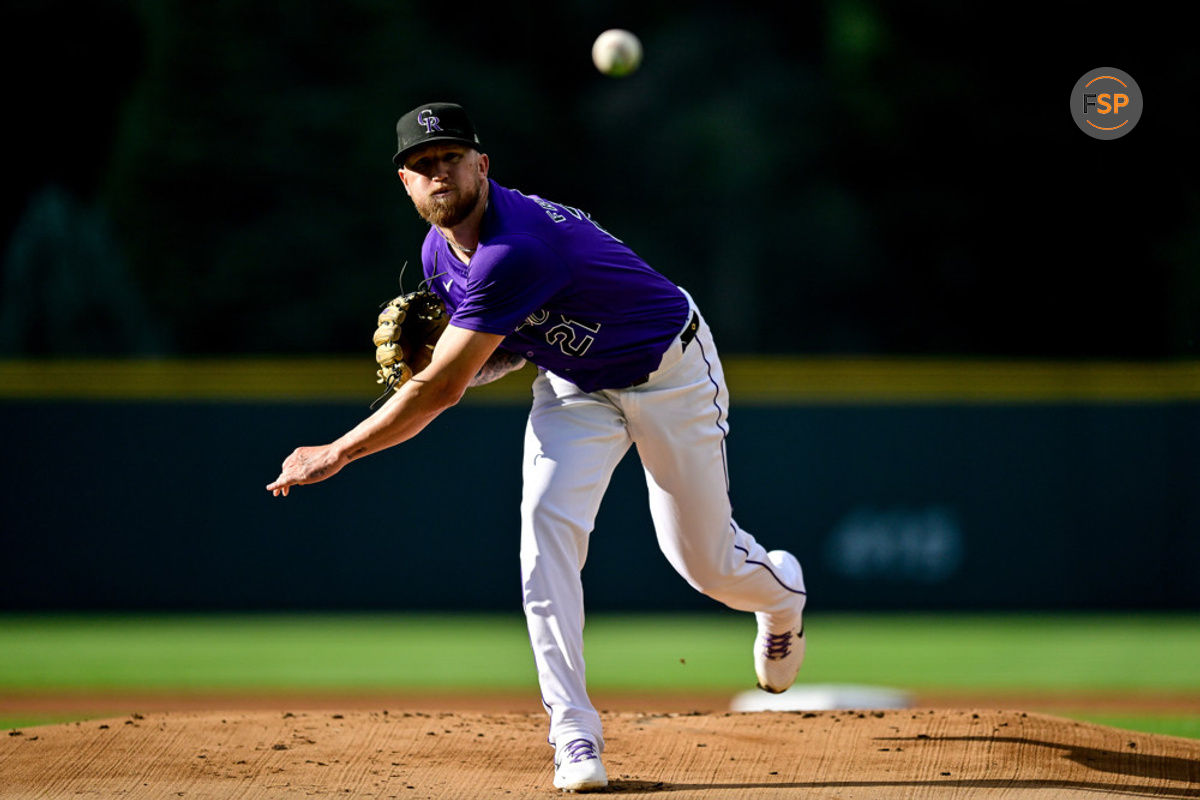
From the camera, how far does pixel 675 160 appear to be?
20.1m

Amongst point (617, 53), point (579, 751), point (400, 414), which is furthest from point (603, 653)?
point (400, 414)

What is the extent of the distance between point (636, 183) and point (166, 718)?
620 inches

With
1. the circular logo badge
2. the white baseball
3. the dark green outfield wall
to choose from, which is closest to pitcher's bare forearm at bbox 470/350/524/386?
the white baseball

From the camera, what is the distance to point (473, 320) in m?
3.57

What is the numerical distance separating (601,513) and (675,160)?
1109cm

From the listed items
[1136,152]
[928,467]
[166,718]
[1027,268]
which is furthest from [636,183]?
[166,718]

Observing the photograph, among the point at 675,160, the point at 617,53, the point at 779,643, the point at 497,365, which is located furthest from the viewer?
the point at 675,160

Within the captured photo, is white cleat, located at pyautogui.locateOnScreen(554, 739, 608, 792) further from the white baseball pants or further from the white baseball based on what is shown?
the white baseball

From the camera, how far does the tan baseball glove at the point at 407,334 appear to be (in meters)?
3.85

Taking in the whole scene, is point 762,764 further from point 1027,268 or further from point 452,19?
point 452,19

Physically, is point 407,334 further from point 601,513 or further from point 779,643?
point 601,513

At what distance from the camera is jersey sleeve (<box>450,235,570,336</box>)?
3.56 m


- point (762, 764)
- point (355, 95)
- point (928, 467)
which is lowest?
point (928, 467)

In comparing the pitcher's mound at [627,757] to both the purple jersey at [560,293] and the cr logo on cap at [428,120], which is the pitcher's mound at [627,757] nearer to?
the purple jersey at [560,293]
